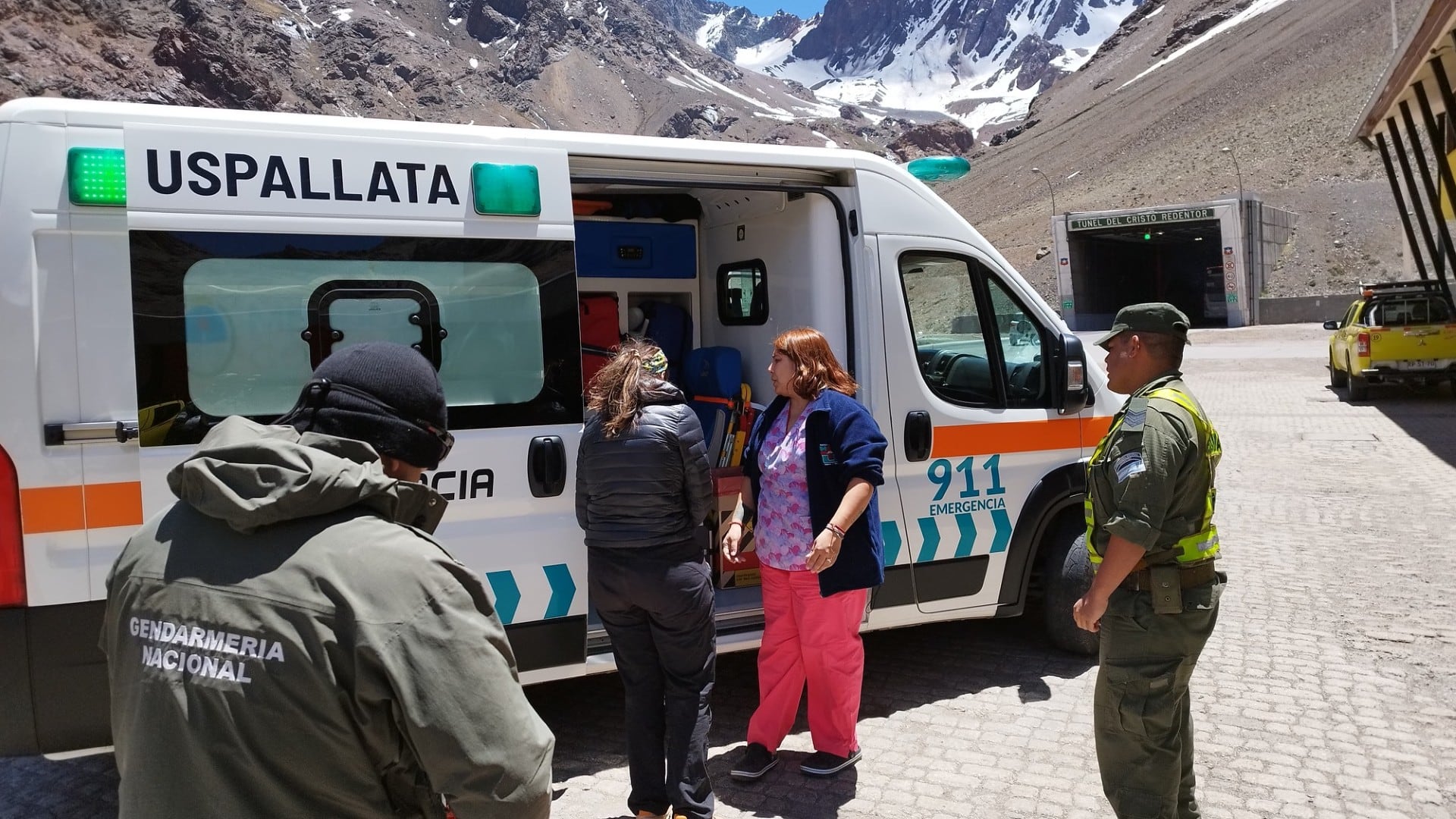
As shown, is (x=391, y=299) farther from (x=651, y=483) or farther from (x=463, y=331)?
(x=651, y=483)

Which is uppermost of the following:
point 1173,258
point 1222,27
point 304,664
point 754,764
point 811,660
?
point 1222,27

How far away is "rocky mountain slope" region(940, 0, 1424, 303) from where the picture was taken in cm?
5162

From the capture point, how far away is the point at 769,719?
4.12 meters

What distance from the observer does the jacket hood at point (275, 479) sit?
1.41 meters

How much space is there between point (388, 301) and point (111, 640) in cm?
224

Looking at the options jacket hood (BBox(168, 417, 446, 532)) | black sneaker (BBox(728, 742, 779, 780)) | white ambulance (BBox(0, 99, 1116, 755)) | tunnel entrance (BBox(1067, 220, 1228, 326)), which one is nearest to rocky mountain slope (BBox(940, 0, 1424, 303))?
tunnel entrance (BBox(1067, 220, 1228, 326))

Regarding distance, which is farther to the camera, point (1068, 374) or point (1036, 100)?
point (1036, 100)

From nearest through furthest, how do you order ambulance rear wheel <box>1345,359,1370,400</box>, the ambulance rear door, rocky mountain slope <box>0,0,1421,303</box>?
the ambulance rear door, ambulance rear wheel <box>1345,359,1370,400</box>, rocky mountain slope <box>0,0,1421,303</box>

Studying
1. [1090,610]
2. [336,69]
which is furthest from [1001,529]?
[336,69]

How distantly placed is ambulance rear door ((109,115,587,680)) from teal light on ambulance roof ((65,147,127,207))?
6 centimetres

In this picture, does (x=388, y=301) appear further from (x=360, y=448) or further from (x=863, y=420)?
(x=360, y=448)

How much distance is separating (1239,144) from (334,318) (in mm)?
76722

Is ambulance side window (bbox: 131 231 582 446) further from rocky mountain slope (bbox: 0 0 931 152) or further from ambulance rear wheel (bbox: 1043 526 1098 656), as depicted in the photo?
rocky mountain slope (bbox: 0 0 931 152)

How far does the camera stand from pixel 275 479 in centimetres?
142
